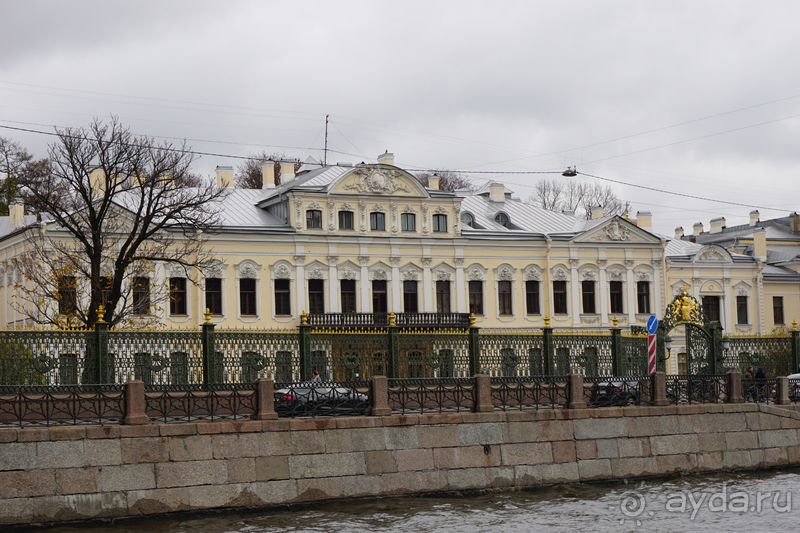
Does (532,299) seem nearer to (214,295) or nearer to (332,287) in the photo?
(332,287)

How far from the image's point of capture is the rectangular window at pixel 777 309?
160 ft

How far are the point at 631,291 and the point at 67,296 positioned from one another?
23.7 metres

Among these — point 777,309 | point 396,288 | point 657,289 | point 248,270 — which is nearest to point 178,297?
point 248,270

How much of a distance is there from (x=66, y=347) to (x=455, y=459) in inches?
266

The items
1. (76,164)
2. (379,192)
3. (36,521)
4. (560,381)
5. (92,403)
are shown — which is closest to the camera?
(36,521)

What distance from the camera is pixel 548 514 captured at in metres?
16.1

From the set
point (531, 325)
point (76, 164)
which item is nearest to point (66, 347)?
point (76, 164)

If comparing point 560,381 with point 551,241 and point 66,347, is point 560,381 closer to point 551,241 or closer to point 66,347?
point 66,347

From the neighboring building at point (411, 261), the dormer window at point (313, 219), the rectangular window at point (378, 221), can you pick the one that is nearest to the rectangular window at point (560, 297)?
the neighboring building at point (411, 261)

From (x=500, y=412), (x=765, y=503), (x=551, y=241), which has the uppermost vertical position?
(x=551, y=241)

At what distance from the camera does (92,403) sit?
15.5 meters

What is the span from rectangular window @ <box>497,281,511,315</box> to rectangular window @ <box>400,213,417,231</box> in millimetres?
4304

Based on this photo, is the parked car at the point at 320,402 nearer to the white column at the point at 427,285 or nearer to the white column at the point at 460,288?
the white column at the point at 427,285

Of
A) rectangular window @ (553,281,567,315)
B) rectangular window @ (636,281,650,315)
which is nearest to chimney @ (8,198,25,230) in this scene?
rectangular window @ (553,281,567,315)
